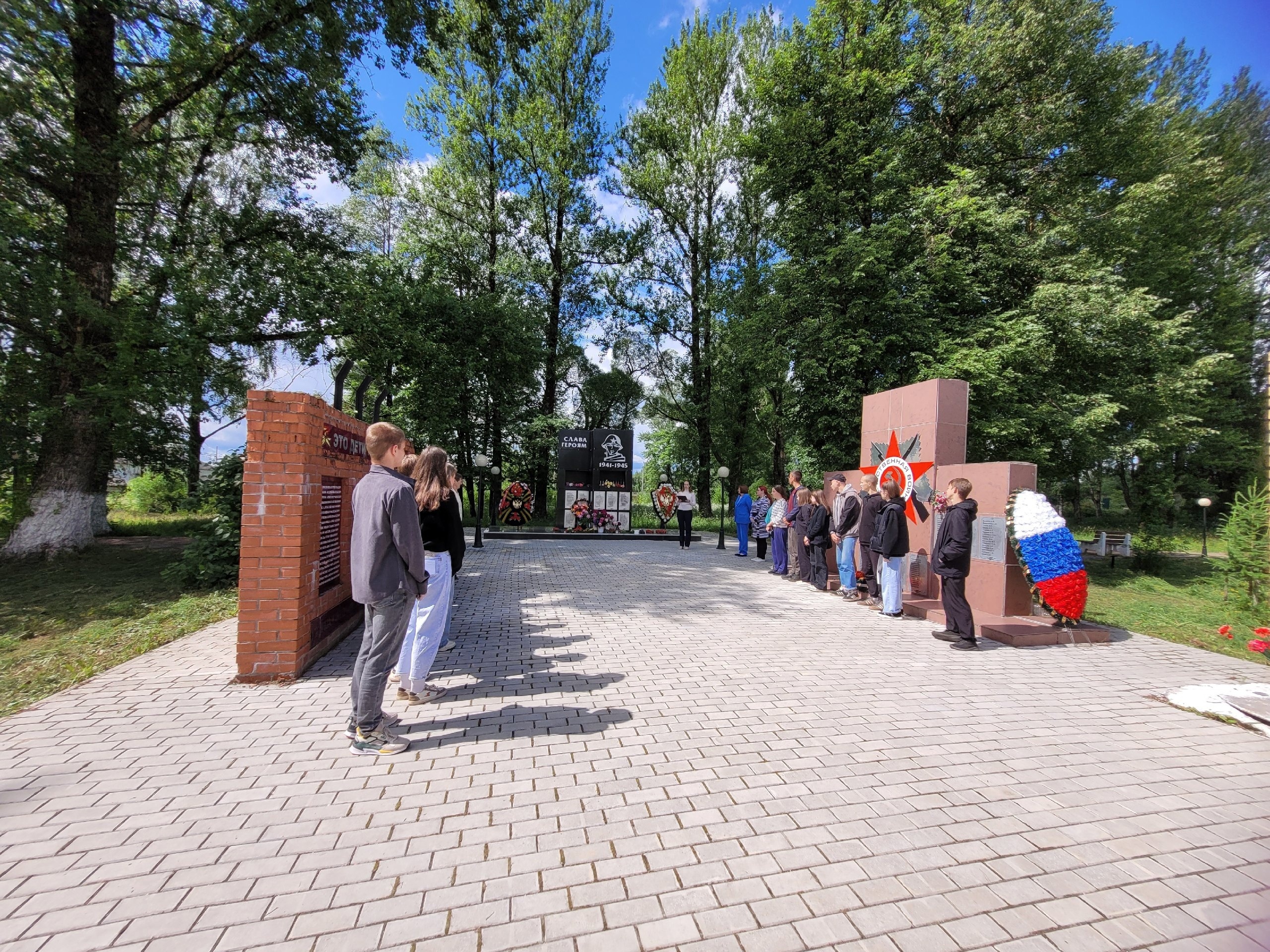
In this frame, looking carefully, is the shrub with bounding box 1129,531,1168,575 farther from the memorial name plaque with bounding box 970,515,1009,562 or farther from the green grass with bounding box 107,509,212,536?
the green grass with bounding box 107,509,212,536

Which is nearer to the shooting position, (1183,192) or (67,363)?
(67,363)

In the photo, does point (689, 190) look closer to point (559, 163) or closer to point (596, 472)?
point (559, 163)

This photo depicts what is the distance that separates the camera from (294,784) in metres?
2.91

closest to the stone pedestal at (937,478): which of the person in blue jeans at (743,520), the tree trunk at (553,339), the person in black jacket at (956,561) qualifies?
the person in black jacket at (956,561)

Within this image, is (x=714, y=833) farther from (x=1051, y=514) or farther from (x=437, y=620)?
(x=1051, y=514)

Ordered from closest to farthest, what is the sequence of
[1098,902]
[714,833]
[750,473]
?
1. [1098,902]
2. [714,833]
3. [750,473]

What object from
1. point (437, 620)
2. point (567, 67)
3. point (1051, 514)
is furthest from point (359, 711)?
point (567, 67)

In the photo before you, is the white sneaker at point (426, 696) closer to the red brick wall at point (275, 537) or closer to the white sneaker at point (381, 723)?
the white sneaker at point (381, 723)

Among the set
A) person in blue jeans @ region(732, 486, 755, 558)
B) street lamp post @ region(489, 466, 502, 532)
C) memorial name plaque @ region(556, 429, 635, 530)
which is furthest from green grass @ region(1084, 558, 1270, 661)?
street lamp post @ region(489, 466, 502, 532)

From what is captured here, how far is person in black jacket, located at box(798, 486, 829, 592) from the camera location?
30.2ft

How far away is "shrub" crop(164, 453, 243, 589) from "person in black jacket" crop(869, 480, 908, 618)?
30.3ft

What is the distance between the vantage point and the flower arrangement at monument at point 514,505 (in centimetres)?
2045

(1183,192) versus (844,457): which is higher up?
(1183,192)

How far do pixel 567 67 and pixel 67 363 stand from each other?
23.9 metres
